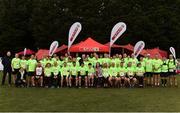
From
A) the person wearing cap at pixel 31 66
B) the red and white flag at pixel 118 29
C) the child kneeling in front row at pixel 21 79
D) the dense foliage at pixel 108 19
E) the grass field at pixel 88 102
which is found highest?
the dense foliage at pixel 108 19

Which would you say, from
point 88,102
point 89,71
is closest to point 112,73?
point 89,71

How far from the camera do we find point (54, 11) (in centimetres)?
4919

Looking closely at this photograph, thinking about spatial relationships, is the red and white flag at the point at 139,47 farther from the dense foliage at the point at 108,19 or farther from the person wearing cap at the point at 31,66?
the dense foliage at the point at 108,19

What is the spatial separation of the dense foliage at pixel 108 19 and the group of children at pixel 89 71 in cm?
2723

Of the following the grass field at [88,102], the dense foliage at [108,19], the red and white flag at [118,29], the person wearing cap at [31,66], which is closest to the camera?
the grass field at [88,102]

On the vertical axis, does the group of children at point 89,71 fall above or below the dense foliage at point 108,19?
below

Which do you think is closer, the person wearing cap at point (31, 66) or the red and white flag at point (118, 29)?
the person wearing cap at point (31, 66)

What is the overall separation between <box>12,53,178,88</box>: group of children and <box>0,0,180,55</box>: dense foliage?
89.3ft

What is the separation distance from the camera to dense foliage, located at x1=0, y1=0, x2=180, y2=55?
47.0 m

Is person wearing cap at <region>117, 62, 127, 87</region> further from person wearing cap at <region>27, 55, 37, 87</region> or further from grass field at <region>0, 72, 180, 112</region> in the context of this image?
person wearing cap at <region>27, 55, 37, 87</region>

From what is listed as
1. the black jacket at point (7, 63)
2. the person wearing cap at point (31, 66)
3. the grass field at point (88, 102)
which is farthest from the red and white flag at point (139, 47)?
the black jacket at point (7, 63)

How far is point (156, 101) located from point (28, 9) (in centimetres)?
4487

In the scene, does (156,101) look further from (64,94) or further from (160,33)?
(160,33)

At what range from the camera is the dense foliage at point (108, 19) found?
154 feet
